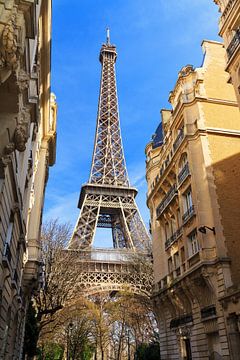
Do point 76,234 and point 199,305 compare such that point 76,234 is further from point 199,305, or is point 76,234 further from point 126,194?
point 199,305

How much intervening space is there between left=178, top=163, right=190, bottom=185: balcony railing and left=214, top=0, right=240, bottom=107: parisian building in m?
6.71

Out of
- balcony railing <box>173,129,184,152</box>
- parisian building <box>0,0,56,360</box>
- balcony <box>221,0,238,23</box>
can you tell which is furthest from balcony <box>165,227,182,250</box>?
balcony <box>221,0,238,23</box>

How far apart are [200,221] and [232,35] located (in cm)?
1052

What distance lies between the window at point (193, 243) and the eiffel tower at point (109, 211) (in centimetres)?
1746

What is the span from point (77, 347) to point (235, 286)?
1128 inches

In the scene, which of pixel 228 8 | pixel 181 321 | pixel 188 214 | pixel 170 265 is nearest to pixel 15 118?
pixel 228 8

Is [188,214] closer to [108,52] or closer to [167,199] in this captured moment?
[167,199]

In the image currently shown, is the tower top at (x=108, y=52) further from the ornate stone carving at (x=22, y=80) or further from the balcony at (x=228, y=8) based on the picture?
the ornate stone carving at (x=22, y=80)

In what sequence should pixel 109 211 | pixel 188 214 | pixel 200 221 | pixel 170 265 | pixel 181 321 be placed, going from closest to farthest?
pixel 200 221 < pixel 188 214 < pixel 181 321 < pixel 170 265 < pixel 109 211

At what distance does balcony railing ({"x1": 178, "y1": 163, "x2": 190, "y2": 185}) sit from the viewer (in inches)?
922

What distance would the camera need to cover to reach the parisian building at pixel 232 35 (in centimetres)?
1780

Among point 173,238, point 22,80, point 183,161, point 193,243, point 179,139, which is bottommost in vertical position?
point 22,80

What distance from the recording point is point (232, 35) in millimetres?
19109

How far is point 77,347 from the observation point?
130 ft
